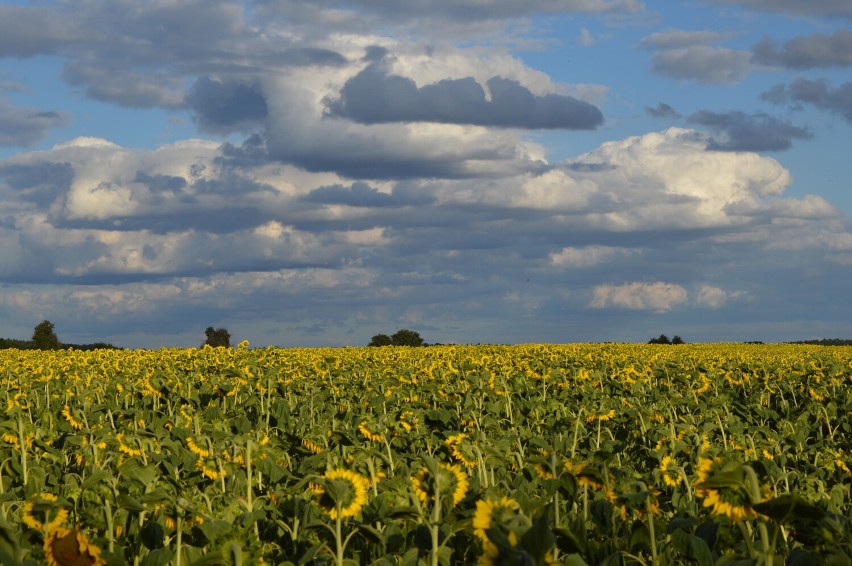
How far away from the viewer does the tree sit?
5294cm

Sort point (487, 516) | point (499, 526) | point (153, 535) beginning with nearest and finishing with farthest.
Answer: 1. point (499, 526)
2. point (487, 516)
3. point (153, 535)

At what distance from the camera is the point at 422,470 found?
19.3ft

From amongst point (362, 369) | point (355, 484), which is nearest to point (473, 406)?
point (362, 369)

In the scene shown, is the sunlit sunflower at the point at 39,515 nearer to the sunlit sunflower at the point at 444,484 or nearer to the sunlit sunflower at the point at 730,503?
the sunlit sunflower at the point at 444,484

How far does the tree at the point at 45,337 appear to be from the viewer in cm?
5294

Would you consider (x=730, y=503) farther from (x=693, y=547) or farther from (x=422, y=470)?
(x=422, y=470)

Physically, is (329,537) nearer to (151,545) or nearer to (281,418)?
(151,545)

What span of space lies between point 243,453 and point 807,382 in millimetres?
17105

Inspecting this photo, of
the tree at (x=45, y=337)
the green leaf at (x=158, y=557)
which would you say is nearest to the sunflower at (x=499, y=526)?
the green leaf at (x=158, y=557)

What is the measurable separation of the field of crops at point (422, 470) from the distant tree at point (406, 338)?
3134 cm

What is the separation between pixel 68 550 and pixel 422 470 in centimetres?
215

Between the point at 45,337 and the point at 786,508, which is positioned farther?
the point at 45,337

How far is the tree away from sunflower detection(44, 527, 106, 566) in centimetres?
5116

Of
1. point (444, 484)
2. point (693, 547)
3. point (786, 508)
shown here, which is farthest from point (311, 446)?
point (786, 508)
